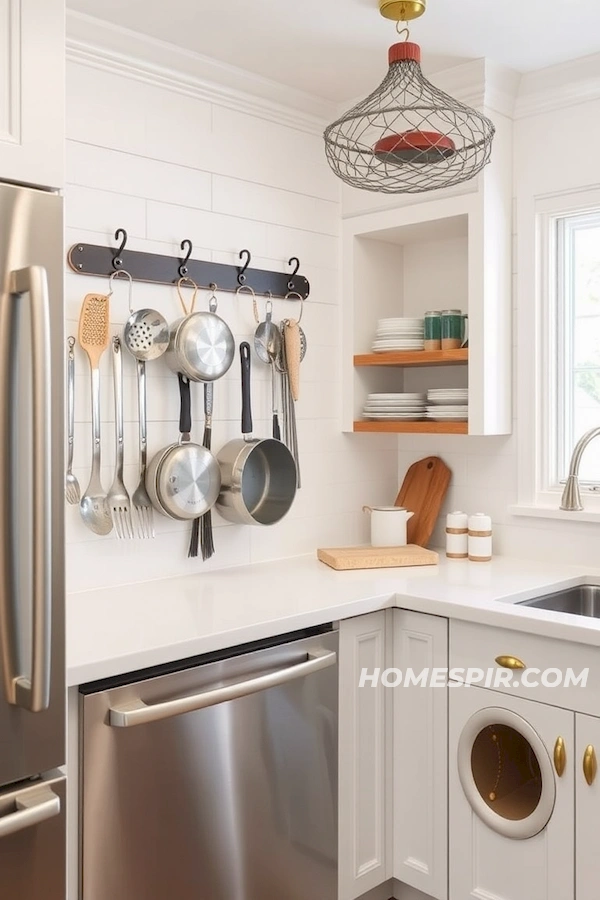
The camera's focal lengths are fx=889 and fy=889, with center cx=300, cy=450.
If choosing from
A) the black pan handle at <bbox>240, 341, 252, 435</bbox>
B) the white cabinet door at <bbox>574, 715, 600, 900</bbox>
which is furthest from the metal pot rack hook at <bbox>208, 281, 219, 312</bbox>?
the white cabinet door at <bbox>574, 715, 600, 900</bbox>

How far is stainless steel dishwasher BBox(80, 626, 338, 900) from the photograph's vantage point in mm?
1753

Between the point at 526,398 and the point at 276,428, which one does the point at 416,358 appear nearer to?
the point at 526,398

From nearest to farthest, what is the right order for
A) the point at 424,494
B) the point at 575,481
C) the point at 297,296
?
the point at 575,481
the point at 297,296
the point at 424,494

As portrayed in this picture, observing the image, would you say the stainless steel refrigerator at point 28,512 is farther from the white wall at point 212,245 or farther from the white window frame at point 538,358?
the white window frame at point 538,358

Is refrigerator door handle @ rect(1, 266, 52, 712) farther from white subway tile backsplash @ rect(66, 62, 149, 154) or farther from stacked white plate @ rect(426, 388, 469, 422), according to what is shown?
stacked white plate @ rect(426, 388, 469, 422)

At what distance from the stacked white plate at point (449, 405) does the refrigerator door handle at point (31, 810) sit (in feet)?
5.57

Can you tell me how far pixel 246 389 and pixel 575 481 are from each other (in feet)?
3.20

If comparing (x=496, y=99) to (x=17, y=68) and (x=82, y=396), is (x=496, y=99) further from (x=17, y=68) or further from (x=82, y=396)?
(x=17, y=68)

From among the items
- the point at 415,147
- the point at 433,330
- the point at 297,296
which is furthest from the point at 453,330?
the point at 415,147

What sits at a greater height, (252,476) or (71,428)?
(71,428)

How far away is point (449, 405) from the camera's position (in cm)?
280

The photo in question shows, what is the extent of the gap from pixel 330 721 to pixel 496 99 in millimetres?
1854

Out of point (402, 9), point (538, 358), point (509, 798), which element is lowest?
point (509, 798)

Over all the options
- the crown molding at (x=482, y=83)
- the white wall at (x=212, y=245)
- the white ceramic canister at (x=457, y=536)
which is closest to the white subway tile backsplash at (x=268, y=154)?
the white wall at (x=212, y=245)
